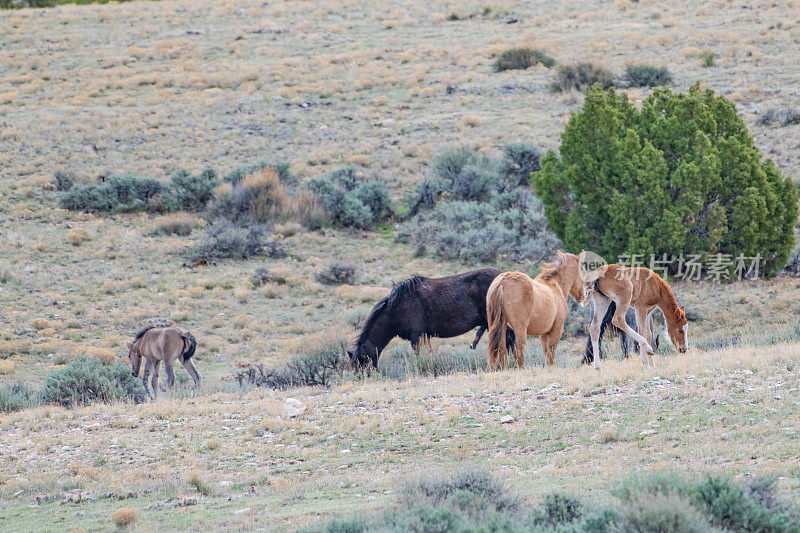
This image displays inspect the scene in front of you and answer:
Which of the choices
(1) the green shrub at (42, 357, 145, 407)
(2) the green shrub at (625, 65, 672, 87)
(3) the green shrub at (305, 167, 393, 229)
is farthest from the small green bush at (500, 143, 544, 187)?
(1) the green shrub at (42, 357, 145, 407)

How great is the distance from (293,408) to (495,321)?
136 inches

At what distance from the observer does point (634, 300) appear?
11648 mm

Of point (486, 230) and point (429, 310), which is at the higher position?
point (429, 310)

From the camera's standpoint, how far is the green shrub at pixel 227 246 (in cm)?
2366

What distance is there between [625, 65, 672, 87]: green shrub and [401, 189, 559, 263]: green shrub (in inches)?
464

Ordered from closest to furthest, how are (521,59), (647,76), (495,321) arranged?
(495,321) → (647,76) → (521,59)

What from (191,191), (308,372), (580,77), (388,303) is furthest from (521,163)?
(308,372)

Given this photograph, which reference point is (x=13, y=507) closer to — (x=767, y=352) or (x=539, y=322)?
(x=539, y=322)

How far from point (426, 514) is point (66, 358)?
13.1 metres

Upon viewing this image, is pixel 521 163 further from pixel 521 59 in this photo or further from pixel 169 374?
pixel 169 374

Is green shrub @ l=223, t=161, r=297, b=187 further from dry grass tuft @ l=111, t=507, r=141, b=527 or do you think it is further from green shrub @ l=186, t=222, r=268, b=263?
dry grass tuft @ l=111, t=507, r=141, b=527

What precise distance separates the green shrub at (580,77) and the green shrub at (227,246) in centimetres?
1806

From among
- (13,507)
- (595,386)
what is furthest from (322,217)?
(13,507)

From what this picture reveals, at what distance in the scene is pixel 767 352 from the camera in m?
10.9
